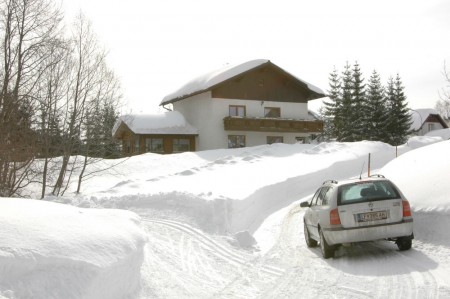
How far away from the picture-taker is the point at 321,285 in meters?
7.03

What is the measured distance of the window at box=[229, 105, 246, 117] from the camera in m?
38.4

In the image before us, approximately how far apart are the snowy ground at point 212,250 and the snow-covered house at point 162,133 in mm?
19127

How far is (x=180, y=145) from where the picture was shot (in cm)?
3922

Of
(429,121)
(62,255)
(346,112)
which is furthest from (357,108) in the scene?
(62,255)

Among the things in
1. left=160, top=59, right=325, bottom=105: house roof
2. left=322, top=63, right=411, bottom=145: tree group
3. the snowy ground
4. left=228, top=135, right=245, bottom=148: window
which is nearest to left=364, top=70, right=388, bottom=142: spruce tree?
left=322, top=63, right=411, bottom=145: tree group

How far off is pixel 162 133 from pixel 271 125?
9.02 meters

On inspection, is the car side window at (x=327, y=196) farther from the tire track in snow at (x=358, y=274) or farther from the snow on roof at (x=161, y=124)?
the snow on roof at (x=161, y=124)

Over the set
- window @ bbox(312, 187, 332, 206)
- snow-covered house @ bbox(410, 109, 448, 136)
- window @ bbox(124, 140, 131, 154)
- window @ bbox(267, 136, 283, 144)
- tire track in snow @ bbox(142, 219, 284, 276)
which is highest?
snow-covered house @ bbox(410, 109, 448, 136)

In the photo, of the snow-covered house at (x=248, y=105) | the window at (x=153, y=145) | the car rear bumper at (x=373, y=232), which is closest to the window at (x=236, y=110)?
the snow-covered house at (x=248, y=105)

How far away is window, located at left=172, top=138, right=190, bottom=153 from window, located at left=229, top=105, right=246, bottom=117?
4.60m

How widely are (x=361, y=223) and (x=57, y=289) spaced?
5887 mm

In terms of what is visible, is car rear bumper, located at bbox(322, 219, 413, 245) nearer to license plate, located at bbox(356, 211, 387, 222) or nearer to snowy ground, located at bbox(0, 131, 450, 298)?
license plate, located at bbox(356, 211, 387, 222)

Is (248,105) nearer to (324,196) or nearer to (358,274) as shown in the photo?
(324,196)

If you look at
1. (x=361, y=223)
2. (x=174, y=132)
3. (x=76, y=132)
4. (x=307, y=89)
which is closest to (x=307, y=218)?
(x=361, y=223)
